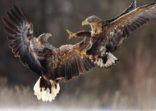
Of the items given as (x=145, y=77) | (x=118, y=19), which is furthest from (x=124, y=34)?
(x=145, y=77)

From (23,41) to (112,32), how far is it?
169 mm

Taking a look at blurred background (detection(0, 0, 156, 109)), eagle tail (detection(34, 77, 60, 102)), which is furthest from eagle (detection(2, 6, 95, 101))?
blurred background (detection(0, 0, 156, 109))

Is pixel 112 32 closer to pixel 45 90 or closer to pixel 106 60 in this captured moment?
pixel 106 60

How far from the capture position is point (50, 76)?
126 centimetres

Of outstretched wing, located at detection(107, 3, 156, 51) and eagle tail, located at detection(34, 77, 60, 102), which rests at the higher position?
outstretched wing, located at detection(107, 3, 156, 51)

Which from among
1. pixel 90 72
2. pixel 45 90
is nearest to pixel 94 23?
pixel 45 90

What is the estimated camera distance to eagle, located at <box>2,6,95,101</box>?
47.6 inches

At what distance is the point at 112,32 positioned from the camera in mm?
1236

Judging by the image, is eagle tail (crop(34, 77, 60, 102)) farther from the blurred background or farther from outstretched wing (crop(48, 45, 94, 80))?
the blurred background

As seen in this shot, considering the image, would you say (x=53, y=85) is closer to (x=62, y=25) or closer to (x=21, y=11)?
(x=21, y=11)

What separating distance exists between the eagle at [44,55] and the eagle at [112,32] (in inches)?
0.7

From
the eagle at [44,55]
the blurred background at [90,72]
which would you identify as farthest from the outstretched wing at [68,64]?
the blurred background at [90,72]

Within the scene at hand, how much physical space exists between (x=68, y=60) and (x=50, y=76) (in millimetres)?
70

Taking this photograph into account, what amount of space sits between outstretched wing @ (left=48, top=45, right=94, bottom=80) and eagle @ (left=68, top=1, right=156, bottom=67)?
0.05 meters
